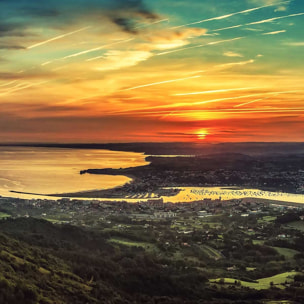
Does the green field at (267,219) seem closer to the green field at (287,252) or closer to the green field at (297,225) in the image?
the green field at (297,225)

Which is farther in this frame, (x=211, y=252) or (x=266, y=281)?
(x=211, y=252)

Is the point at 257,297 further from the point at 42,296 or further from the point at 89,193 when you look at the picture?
the point at 89,193

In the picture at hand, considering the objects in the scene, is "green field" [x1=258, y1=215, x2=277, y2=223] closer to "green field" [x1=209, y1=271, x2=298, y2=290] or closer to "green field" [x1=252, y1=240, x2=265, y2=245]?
"green field" [x1=252, y1=240, x2=265, y2=245]

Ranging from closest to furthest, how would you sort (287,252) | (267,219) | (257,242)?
(287,252) → (257,242) → (267,219)

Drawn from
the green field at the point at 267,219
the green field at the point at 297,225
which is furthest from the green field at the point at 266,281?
the green field at the point at 267,219

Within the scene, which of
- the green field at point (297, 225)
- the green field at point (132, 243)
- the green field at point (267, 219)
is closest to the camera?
the green field at point (132, 243)

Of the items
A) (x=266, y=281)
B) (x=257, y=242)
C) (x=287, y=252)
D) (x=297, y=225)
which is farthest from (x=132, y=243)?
(x=297, y=225)

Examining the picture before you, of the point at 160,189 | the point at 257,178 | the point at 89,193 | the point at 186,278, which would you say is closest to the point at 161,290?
the point at 186,278

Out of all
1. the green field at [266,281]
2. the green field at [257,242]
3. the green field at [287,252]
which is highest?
the green field at [266,281]

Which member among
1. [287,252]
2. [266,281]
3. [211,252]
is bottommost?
[287,252]

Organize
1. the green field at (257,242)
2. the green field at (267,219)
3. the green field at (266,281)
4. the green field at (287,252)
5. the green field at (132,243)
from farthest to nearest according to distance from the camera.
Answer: the green field at (267,219), the green field at (257,242), the green field at (132,243), the green field at (287,252), the green field at (266,281)

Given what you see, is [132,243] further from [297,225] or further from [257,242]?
[297,225]
